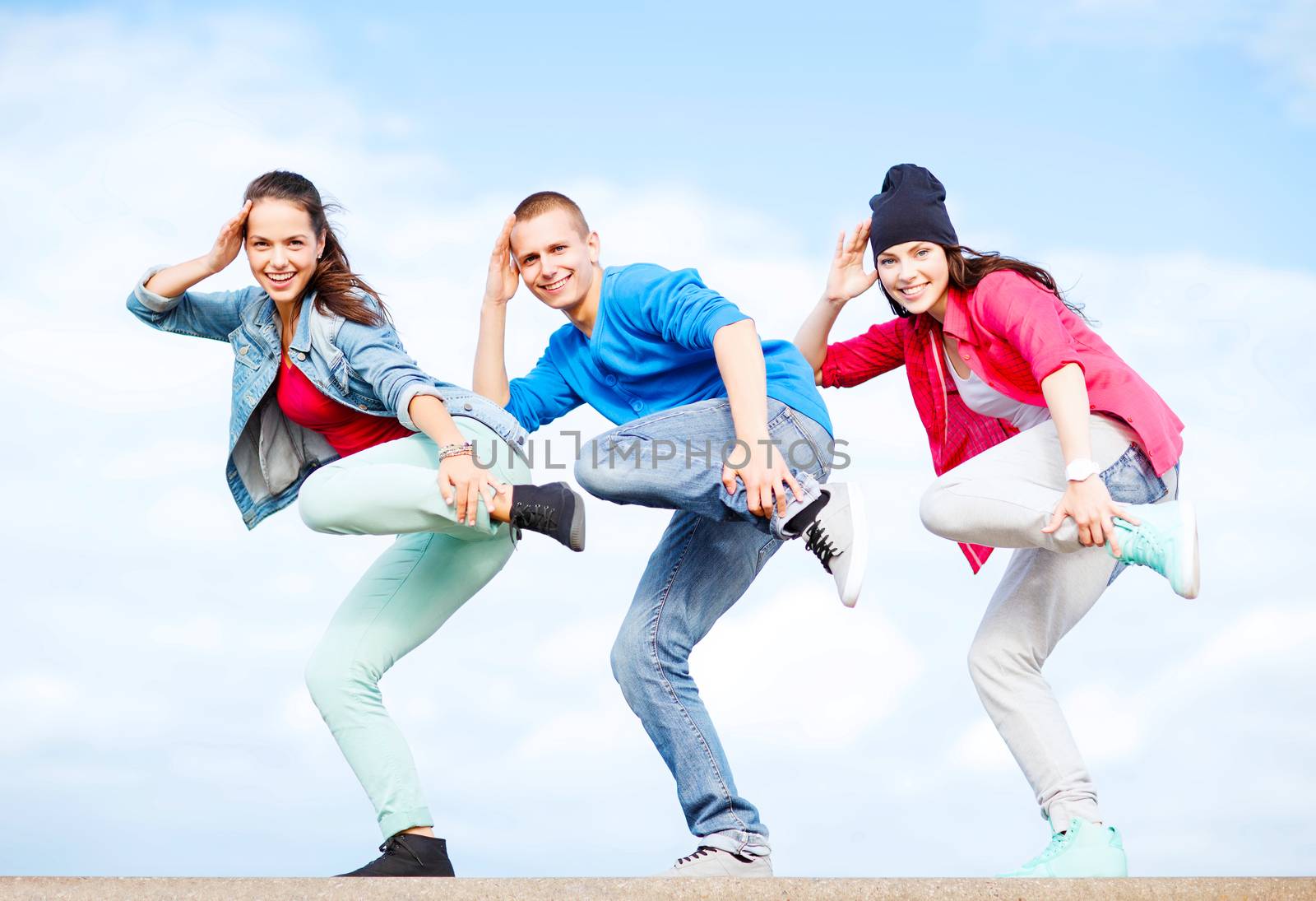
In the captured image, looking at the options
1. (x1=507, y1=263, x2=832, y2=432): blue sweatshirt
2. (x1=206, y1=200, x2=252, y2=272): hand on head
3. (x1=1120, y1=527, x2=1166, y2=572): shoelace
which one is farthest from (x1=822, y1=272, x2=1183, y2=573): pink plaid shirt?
(x1=206, y1=200, x2=252, y2=272): hand on head

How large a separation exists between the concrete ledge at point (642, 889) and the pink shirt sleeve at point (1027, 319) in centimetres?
138

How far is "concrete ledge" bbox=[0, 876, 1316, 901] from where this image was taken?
3.05 meters

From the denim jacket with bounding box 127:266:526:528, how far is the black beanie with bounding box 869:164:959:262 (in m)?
1.32

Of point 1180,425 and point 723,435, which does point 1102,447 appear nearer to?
point 1180,425

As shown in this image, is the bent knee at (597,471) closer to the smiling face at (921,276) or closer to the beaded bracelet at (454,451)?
the beaded bracelet at (454,451)

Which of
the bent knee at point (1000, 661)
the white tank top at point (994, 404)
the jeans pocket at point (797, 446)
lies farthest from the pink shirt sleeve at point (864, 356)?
the bent knee at point (1000, 661)

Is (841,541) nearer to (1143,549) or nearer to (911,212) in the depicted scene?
(1143,549)

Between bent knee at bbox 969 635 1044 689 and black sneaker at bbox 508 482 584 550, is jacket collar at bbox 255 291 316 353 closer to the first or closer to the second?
black sneaker at bbox 508 482 584 550

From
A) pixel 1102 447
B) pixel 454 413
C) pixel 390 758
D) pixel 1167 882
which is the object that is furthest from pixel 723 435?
pixel 1167 882

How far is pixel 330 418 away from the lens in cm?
411

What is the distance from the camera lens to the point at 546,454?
446 centimetres

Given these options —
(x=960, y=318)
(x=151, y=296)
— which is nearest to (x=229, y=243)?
(x=151, y=296)

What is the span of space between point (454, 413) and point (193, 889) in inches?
58.4

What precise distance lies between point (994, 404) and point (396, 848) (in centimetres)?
229
